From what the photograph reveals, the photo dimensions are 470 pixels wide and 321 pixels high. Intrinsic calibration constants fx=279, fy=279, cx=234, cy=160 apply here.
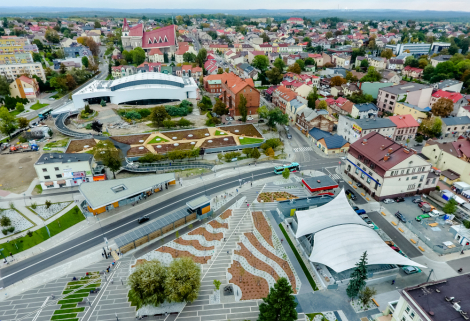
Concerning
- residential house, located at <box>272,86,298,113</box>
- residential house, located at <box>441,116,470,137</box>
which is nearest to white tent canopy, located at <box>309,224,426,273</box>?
residential house, located at <box>441,116,470,137</box>

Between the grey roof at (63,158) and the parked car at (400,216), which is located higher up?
the grey roof at (63,158)

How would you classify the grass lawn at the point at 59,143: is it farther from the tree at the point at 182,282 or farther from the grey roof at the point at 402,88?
the grey roof at the point at 402,88

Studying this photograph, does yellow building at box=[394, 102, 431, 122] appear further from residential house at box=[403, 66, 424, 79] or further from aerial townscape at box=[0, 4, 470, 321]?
residential house at box=[403, 66, 424, 79]

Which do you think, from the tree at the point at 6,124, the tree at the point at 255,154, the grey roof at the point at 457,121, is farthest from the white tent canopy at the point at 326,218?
the tree at the point at 6,124

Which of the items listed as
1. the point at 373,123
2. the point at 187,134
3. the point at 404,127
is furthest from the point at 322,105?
the point at 187,134

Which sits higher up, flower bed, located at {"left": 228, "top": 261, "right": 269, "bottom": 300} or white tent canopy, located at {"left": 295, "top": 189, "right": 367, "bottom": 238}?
white tent canopy, located at {"left": 295, "top": 189, "right": 367, "bottom": 238}

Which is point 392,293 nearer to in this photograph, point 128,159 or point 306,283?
point 306,283

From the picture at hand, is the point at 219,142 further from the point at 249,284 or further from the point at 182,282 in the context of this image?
the point at 182,282
